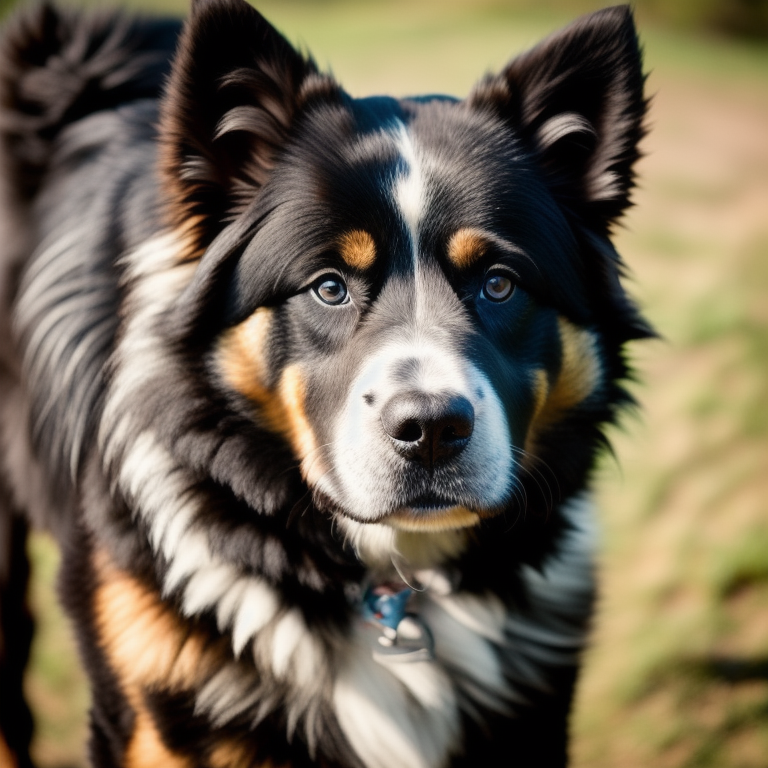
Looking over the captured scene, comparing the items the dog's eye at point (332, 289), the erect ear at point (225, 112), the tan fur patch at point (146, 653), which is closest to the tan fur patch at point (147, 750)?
the tan fur patch at point (146, 653)

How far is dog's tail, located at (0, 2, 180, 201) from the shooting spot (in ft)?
11.0

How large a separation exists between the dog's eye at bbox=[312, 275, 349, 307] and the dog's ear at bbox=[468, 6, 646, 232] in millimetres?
676

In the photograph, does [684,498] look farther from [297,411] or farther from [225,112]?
[225,112]

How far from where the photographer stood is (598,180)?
2.63m

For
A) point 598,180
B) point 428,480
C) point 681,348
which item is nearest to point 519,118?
point 598,180

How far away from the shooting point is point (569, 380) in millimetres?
2654

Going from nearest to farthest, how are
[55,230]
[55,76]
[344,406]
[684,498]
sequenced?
[344,406] → [55,230] → [55,76] → [684,498]

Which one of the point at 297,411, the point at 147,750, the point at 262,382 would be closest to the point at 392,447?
the point at 297,411

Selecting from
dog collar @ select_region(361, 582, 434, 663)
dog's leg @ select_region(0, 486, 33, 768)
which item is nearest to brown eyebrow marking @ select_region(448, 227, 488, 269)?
dog collar @ select_region(361, 582, 434, 663)

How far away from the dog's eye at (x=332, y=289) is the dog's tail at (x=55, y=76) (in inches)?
60.0

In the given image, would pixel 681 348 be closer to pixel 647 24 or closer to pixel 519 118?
pixel 519 118

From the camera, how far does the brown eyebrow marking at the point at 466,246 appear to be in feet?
7.80

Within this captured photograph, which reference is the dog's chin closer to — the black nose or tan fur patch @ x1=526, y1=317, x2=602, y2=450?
the black nose

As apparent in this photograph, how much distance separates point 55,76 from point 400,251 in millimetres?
1795
